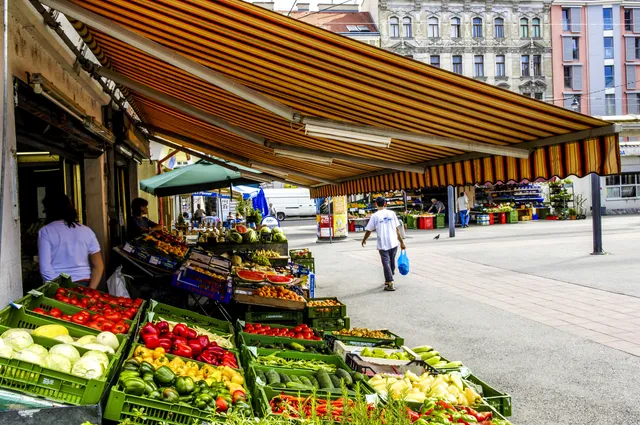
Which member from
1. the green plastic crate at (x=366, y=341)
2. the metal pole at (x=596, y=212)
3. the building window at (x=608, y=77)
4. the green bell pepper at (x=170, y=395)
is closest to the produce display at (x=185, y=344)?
the green bell pepper at (x=170, y=395)

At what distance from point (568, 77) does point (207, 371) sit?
56.6 meters

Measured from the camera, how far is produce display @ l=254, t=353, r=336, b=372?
4891mm

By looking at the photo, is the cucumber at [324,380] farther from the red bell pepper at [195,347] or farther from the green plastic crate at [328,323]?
the green plastic crate at [328,323]

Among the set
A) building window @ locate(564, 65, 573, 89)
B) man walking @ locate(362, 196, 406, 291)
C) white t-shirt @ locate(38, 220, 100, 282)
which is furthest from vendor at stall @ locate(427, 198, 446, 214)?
building window @ locate(564, 65, 573, 89)

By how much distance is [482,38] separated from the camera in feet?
176

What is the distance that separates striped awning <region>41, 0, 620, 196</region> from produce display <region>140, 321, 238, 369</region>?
2179 millimetres

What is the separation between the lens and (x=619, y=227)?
26078mm

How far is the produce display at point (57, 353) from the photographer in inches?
126

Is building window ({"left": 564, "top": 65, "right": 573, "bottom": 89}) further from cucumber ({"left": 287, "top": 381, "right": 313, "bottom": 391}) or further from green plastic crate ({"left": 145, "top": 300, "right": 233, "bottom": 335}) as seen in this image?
cucumber ({"left": 287, "top": 381, "right": 313, "bottom": 391})

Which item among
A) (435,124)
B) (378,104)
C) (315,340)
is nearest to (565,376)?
(315,340)

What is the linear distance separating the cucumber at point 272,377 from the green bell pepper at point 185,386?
69 cm

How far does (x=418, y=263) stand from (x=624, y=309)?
23.6 feet

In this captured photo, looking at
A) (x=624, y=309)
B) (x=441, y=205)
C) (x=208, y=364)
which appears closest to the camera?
(x=208, y=364)

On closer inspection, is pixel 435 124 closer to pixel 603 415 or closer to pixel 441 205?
pixel 603 415
